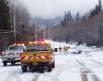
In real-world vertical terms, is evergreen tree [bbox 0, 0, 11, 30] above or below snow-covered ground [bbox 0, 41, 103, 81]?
above

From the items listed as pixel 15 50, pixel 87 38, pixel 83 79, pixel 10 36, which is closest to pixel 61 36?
pixel 87 38

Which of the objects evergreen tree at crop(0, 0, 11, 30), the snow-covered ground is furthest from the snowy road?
evergreen tree at crop(0, 0, 11, 30)

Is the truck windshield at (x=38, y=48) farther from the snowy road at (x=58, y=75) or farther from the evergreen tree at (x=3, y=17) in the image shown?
the evergreen tree at (x=3, y=17)

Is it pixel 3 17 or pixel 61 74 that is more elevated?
pixel 3 17

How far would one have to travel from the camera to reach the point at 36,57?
18.4 meters

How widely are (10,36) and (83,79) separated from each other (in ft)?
160

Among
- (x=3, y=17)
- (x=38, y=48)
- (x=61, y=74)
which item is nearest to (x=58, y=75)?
(x=61, y=74)

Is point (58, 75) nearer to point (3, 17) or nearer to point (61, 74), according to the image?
point (61, 74)

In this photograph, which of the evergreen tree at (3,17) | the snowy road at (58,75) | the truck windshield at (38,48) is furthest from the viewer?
the evergreen tree at (3,17)

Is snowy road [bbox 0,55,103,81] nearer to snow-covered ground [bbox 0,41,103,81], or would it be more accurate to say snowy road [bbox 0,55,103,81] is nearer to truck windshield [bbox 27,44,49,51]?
snow-covered ground [bbox 0,41,103,81]

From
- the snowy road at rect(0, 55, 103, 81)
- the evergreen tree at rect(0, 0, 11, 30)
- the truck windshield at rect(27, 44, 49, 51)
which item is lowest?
the snowy road at rect(0, 55, 103, 81)

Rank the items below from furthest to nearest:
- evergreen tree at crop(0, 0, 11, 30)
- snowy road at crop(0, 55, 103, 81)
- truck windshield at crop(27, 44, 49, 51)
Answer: evergreen tree at crop(0, 0, 11, 30) → truck windshield at crop(27, 44, 49, 51) → snowy road at crop(0, 55, 103, 81)

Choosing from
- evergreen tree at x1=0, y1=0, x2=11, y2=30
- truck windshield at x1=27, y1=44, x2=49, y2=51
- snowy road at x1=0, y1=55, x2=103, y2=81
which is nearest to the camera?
snowy road at x1=0, y1=55, x2=103, y2=81

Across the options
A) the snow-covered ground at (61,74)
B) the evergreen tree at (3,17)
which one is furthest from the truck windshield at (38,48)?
the evergreen tree at (3,17)
